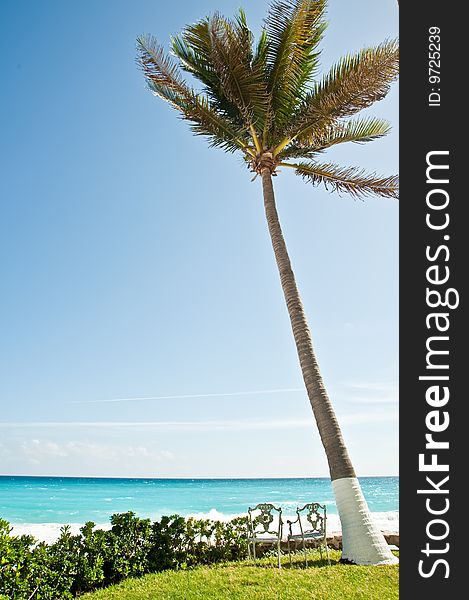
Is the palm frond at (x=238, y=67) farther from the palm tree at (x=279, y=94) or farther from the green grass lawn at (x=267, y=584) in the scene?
the green grass lawn at (x=267, y=584)

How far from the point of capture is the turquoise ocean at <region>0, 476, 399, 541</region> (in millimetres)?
39281

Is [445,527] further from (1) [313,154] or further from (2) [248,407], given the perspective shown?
(2) [248,407]

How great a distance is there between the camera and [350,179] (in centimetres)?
1280

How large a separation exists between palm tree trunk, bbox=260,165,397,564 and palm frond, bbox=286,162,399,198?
7.57 ft

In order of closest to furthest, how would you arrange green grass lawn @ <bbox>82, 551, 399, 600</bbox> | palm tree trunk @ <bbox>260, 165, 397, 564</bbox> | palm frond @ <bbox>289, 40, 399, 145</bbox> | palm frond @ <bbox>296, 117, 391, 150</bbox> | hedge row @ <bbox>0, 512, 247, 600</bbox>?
green grass lawn @ <bbox>82, 551, 399, 600</bbox>, hedge row @ <bbox>0, 512, 247, 600</bbox>, palm tree trunk @ <bbox>260, 165, 397, 564</bbox>, palm frond @ <bbox>289, 40, 399, 145</bbox>, palm frond @ <bbox>296, 117, 391, 150</bbox>

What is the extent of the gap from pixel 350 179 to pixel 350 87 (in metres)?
2.01

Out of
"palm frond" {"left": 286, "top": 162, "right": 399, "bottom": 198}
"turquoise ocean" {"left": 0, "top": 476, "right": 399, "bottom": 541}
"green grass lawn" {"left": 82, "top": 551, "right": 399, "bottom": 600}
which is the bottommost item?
"turquoise ocean" {"left": 0, "top": 476, "right": 399, "bottom": 541}

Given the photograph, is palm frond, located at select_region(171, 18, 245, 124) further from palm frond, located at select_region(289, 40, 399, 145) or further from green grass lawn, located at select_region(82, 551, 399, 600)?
green grass lawn, located at select_region(82, 551, 399, 600)

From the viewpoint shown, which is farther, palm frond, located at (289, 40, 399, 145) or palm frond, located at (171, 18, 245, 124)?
palm frond, located at (171, 18, 245, 124)

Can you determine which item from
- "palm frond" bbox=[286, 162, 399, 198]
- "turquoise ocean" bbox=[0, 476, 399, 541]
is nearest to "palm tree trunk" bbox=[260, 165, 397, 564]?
"palm frond" bbox=[286, 162, 399, 198]

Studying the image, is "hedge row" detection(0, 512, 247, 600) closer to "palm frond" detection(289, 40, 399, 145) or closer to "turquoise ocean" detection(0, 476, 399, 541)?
"palm frond" detection(289, 40, 399, 145)

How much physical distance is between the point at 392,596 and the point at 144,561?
4.47 m

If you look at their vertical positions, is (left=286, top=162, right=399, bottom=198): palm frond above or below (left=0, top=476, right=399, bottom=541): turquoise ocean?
above

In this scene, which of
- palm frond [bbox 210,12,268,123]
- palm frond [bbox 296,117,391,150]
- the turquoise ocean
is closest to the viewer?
palm frond [bbox 210,12,268,123]
